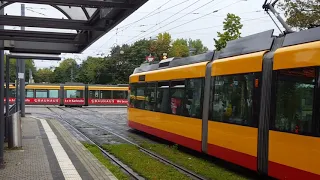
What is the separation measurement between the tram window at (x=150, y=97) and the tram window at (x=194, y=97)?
3.46 m

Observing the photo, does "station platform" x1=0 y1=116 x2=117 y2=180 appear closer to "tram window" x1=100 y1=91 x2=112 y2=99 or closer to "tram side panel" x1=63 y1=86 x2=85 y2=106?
"tram side panel" x1=63 y1=86 x2=85 y2=106

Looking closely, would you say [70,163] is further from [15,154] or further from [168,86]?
[168,86]

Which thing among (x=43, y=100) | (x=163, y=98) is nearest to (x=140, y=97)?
(x=163, y=98)

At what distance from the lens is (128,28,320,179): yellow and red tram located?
6.95 meters

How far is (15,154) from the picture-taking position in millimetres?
11625

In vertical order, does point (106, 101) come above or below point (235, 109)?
below

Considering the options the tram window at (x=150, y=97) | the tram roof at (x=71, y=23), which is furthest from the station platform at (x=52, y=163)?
the tram window at (x=150, y=97)

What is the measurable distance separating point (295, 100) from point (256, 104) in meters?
1.25

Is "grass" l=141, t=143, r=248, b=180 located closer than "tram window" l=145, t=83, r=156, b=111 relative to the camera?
Yes

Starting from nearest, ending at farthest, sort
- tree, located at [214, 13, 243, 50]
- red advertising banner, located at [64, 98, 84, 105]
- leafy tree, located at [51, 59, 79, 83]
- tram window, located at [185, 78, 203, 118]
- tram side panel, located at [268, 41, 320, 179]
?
tram side panel, located at [268, 41, 320, 179] < tram window, located at [185, 78, 203, 118] < tree, located at [214, 13, 243, 50] < red advertising banner, located at [64, 98, 84, 105] < leafy tree, located at [51, 59, 79, 83]

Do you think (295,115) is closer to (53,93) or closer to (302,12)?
(302,12)

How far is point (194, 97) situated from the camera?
11781 millimetres

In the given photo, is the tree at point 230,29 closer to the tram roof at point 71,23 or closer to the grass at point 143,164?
the grass at point 143,164

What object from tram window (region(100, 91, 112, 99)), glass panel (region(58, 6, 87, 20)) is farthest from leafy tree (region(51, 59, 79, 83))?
glass panel (region(58, 6, 87, 20))
